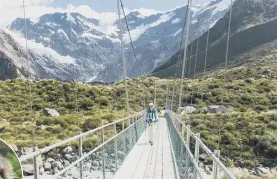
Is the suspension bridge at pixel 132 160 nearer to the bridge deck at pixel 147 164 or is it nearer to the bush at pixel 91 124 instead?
the bridge deck at pixel 147 164

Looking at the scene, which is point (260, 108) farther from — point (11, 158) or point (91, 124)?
point (11, 158)

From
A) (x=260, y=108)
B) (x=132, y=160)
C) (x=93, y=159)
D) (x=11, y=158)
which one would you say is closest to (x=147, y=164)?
(x=132, y=160)

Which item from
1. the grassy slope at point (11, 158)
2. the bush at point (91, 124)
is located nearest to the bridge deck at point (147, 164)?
the grassy slope at point (11, 158)

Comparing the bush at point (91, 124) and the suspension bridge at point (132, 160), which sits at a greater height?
the suspension bridge at point (132, 160)

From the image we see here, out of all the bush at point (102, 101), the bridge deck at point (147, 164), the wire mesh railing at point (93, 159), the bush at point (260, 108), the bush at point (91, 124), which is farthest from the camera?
the bush at point (102, 101)

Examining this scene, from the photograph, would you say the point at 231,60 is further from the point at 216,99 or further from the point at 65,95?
the point at 65,95

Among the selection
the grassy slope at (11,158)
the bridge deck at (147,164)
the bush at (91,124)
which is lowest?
the bush at (91,124)

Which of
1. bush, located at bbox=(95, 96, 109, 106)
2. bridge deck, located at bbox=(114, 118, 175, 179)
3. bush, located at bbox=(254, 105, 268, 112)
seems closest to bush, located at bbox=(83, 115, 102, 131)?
bridge deck, located at bbox=(114, 118, 175, 179)

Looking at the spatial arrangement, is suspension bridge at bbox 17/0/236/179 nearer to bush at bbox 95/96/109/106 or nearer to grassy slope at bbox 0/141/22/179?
grassy slope at bbox 0/141/22/179

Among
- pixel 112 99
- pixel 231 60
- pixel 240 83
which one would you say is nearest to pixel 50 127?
pixel 112 99

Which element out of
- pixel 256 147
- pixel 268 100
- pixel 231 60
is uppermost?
pixel 231 60

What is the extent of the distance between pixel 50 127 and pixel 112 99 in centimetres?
2736

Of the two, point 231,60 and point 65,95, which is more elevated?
point 231,60

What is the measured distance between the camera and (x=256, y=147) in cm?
3028
